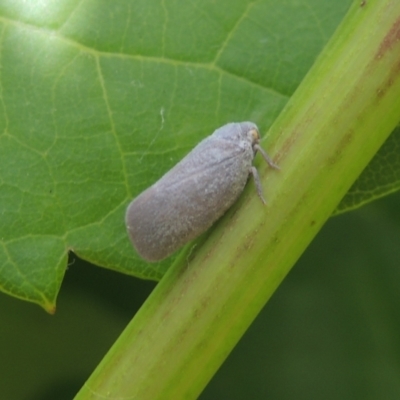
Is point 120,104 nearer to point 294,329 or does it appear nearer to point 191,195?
point 191,195

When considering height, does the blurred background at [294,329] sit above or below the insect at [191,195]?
below

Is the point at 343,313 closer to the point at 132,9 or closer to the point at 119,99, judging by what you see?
the point at 119,99

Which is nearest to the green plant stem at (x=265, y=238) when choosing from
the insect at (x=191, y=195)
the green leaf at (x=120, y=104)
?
the insect at (x=191, y=195)

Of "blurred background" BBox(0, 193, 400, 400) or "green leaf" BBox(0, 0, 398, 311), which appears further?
"blurred background" BBox(0, 193, 400, 400)

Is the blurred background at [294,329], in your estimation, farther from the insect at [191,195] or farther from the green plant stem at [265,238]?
the green plant stem at [265,238]

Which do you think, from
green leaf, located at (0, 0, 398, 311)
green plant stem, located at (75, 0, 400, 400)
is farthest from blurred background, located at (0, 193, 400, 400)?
green plant stem, located at (75, 0, 400, 400)

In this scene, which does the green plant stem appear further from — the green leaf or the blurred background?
the blurred background
